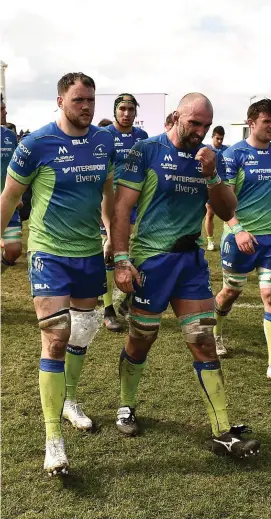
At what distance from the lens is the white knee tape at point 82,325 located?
4183 mm

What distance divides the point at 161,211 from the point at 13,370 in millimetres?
2438

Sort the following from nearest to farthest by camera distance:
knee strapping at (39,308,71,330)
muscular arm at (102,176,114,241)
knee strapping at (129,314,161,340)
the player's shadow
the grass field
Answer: the grass field → the player's shadow → knee strapping at (39,308,71,330) → knee strapping at (129,314,161,340) → muscular arm at (102,176,114,241)

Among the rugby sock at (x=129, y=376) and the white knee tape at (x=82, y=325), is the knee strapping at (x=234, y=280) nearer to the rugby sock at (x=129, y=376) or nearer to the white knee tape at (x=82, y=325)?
the rugby sock at (x=129, y=376)

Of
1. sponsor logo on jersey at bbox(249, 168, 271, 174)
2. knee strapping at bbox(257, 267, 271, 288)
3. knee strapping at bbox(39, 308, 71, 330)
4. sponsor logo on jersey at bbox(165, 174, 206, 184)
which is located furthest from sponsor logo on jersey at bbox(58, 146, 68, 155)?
knee strapping at bbox(257, 267, 271, 288)

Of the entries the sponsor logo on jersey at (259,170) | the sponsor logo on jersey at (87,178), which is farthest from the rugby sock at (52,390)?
the sponsor logo on jersey at (259,170)

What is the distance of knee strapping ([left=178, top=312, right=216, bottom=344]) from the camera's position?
399 cm

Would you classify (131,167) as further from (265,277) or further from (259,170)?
(265,277)

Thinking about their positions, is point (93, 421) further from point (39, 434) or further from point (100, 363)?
point (100, 363)

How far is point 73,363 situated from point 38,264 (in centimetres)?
96

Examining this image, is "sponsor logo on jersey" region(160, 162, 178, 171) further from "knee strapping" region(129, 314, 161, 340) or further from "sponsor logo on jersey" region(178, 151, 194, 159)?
"knee strapping" region(129, 314, 161, 340)

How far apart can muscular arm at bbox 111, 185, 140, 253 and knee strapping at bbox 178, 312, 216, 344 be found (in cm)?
67

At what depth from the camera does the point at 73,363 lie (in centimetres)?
441

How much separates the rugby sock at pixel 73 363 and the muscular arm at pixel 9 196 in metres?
1.10

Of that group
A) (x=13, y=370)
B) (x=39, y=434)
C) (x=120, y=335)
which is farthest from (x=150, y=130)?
(x=39, y=434)
